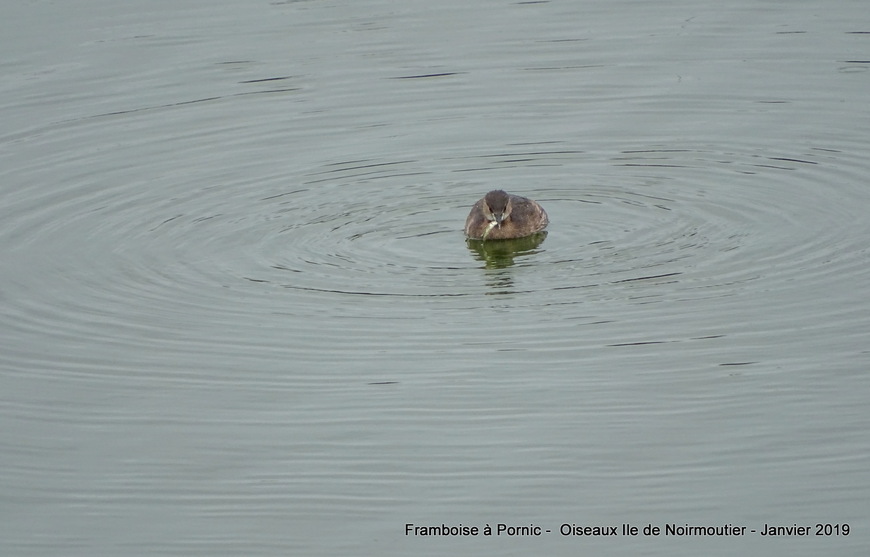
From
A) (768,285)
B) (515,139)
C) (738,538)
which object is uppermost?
(515,139)

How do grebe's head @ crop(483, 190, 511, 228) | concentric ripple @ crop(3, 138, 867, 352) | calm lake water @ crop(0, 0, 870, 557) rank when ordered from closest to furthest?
calm lake water @ crop(0, 0, 870, 557) < concentric ripple @ crop(3, 138, 867, 352) < grebe's head @ crop(483, 190, 511, 228)

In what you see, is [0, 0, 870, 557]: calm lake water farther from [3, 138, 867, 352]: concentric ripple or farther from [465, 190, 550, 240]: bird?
[465, 190, 550, 240]: bird

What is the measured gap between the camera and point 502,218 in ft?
50.9

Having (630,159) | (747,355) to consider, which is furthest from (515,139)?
(747,355)

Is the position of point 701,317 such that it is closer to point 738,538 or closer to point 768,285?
point 768,285

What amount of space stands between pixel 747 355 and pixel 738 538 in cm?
291

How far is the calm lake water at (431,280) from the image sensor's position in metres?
10.2

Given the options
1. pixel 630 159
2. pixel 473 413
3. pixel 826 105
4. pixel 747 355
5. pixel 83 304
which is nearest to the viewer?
pixel 473 413

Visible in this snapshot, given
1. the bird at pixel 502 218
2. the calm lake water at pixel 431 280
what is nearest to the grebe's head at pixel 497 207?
the bird at pixel 502 218

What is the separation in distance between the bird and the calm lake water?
242mm

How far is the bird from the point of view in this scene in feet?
51.0

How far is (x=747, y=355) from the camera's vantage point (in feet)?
39.9

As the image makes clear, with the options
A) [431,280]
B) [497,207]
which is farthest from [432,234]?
[431,280]

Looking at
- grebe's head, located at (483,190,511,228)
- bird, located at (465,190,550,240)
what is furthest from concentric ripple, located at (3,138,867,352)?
grebe's head, located at (483,190,511,228)
